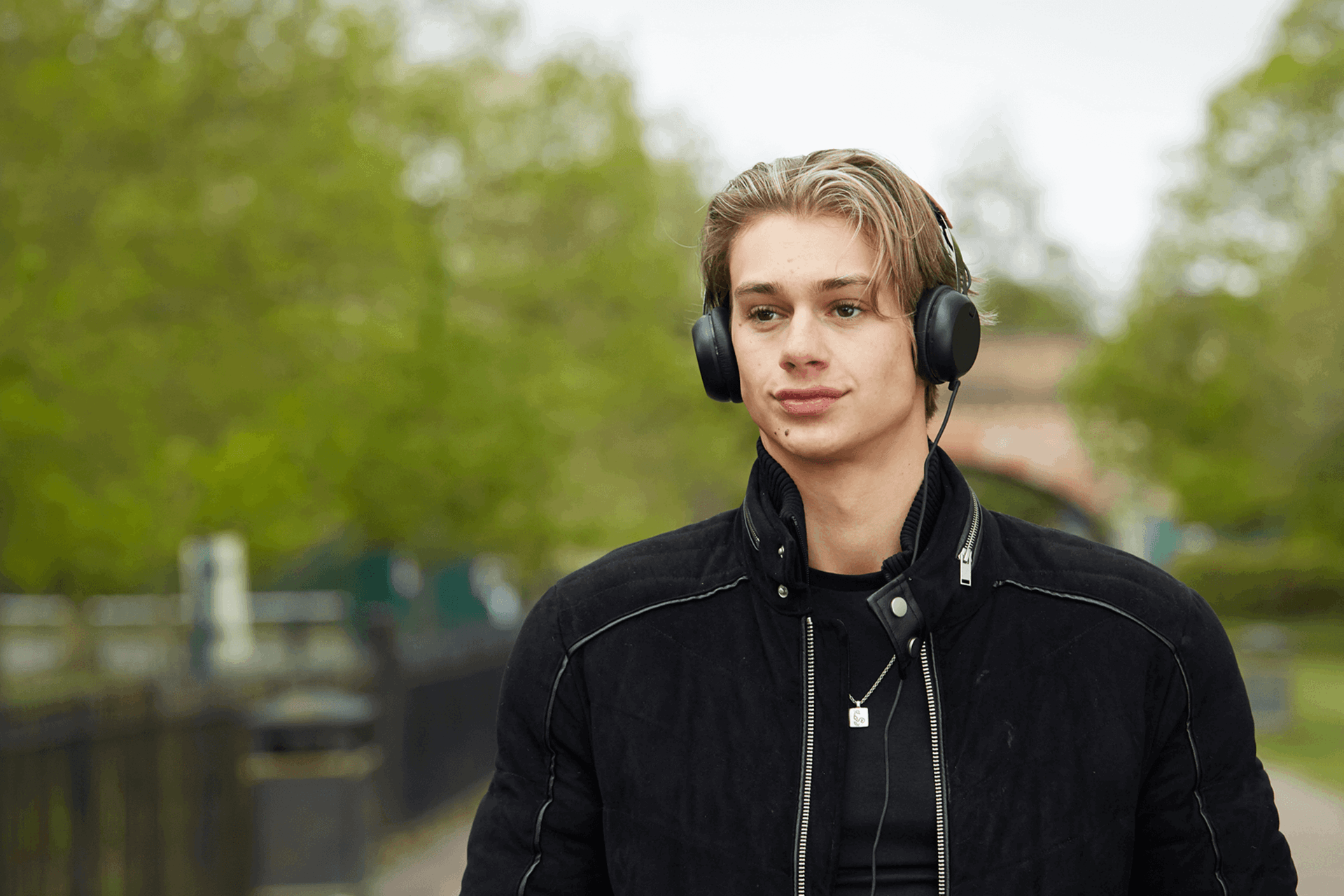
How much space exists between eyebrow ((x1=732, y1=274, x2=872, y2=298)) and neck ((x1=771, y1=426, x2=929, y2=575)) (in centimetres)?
25

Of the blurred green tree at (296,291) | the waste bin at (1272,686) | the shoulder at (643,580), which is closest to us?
the shoulder at (643,580)

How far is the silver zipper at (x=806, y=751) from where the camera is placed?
6.52 feet

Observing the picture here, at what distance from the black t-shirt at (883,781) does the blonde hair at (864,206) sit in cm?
50

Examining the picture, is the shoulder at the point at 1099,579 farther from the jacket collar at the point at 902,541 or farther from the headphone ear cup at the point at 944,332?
the headphone ear cup at the point at 944,332

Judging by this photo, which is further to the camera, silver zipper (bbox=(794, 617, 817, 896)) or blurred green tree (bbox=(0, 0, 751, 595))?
blurred green tree (bbox=(0, 0, 751, 595))

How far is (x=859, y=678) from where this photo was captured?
2086 millimetres

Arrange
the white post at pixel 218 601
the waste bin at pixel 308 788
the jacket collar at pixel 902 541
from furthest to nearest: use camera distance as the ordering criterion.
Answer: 1. the white post at pixel 218 601
2. the waste bin at pixel 308 788
3. the jacket collar at pixel 902 541

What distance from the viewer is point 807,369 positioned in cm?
212

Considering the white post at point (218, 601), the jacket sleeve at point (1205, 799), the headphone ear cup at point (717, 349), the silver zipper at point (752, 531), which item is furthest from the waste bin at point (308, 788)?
Result: the white post at point (218, 601)

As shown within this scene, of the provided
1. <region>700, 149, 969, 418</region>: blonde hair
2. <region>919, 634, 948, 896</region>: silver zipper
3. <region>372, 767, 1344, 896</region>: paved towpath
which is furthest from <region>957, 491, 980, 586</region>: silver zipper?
<region>372, 767, 1344, 896</region>: paved towpath

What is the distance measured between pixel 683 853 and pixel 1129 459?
95.5 feet

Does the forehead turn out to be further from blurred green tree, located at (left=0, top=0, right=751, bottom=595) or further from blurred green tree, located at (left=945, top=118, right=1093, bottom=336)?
blurred green tree, located at (left=945, top=118, right=1093, bottom=336)

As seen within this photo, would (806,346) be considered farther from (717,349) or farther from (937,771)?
(937,771)

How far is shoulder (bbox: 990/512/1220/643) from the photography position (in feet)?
6.86
